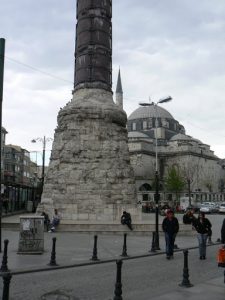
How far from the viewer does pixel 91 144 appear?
84.2 feet

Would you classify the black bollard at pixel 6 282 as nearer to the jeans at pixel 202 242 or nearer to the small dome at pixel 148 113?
the jeans at pixel 202 242

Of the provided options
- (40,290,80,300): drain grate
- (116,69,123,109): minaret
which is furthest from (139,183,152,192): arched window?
(40,290,80,300): drain grate

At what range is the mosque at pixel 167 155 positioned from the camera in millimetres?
99125

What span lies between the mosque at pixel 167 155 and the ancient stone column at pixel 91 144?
67304 mm

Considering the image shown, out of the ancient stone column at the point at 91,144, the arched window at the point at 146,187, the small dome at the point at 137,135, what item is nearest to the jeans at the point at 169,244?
the ancient stone column at the point at 91,144

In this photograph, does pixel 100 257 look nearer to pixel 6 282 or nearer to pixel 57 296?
pixel 57 296

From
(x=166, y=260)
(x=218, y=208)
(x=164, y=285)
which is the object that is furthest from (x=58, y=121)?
(x=218, y=208)

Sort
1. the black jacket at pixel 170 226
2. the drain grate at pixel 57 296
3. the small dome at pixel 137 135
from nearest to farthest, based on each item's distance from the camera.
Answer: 1. the drain grate at pixel 57 296
2. the black jacket at pixel 170 226
3. the small dome at pixel 137 135

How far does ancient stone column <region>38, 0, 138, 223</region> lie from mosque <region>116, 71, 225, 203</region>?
6730 centimetres

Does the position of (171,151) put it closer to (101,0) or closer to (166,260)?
(101,0)

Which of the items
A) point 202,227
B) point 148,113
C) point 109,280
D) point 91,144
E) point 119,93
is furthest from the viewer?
point 148,113

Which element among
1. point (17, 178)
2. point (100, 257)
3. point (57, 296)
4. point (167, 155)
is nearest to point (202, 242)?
point (100, 257)

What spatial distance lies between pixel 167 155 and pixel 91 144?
88.5m

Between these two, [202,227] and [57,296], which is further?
[202,227]
